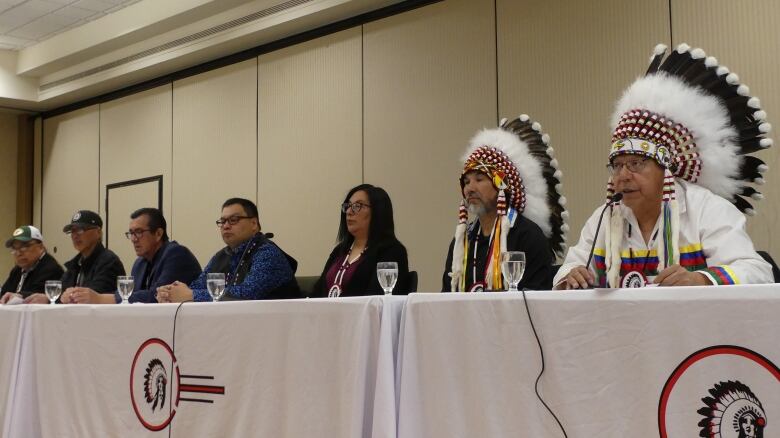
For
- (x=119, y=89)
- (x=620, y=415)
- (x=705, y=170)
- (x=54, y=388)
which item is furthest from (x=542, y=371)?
(x=119, y=89)

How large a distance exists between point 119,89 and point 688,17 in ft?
16.2

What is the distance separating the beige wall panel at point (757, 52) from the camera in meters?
3.34

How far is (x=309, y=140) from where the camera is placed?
5379 mm

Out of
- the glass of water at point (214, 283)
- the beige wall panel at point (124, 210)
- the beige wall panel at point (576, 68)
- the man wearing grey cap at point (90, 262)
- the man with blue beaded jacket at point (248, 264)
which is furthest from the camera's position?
the beige wall panel at point (124, 210)

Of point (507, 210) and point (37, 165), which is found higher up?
point (37, 165)

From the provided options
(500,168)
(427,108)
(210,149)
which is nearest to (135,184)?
(210,149)

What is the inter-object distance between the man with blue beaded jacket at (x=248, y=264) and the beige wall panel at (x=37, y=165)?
4.67 meters

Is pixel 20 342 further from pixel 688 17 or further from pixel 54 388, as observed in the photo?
pixel 688 17

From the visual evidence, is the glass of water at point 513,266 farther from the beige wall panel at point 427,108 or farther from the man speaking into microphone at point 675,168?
the beige wall panel at point 427,108

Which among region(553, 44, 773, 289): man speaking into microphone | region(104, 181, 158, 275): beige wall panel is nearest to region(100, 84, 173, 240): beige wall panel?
region(104, 181, 158, 275): beige wall panel

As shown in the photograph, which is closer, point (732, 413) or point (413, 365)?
point (732, 413)

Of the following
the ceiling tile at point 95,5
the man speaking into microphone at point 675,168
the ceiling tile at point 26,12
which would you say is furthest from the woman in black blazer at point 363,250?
the ceiling tile at point 26,12

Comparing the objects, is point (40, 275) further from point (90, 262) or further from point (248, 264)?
point (248, 264)

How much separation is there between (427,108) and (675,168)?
2.51 metres
